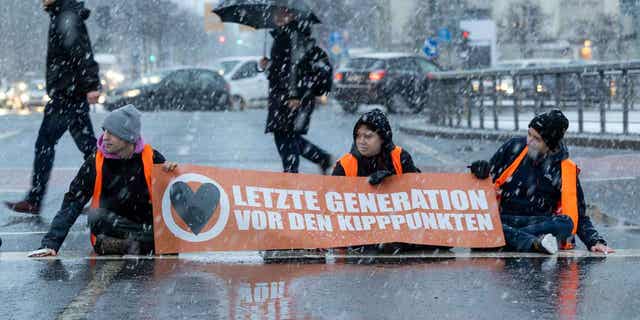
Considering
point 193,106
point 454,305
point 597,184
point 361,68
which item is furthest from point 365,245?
point 193,106

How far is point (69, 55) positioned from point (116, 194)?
7.26 ft

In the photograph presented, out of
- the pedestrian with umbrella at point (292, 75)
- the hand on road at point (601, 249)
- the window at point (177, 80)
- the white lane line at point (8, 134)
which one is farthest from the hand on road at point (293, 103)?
the window at point (177, 80)

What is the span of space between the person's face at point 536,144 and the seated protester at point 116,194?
2.11 meters

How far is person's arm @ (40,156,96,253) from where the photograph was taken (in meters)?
6.97

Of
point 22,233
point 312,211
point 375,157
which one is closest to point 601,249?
point 375,157

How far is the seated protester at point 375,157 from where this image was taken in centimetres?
739

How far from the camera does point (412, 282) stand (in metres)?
6.31

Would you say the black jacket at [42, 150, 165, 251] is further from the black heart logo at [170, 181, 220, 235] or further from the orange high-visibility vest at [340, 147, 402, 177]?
the orange high-visibility vest at [340, 147, 402, 177]

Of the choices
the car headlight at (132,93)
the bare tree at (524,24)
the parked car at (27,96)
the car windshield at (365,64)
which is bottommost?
the bare tree at (524,24)

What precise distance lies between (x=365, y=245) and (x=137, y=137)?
4.78 feet

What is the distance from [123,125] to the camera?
7066mm

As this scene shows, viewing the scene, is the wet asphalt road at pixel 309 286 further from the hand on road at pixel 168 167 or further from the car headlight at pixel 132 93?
the car headlight at pixel 132 93

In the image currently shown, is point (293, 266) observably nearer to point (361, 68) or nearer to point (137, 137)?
point (137, 137)

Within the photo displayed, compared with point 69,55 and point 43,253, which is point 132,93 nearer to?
point 69,55
